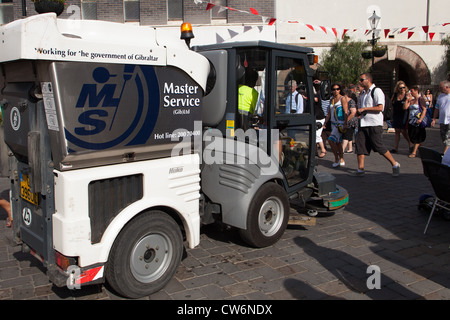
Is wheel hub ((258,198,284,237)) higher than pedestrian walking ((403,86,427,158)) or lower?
lower

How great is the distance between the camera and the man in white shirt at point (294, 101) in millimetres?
4770

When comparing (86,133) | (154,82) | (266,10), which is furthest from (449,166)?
(266,10)

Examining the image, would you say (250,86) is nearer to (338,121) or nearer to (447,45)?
(338,121)

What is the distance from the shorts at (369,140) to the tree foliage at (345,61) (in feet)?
33.7

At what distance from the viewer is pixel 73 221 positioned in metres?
2.94

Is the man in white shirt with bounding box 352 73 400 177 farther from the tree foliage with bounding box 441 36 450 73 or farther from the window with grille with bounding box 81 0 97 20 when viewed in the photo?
the tree foliage with bounding box 441 36 450 73

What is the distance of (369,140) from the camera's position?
8203 mm

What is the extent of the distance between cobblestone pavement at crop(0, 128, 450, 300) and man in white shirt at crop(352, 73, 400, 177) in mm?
2300

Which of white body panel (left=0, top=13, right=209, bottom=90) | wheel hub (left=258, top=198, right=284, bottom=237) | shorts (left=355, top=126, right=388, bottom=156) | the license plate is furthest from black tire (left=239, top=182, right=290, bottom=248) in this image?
shorts (left=355, top=126, right=388, bottom=156)

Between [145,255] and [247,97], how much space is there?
1.96 meters

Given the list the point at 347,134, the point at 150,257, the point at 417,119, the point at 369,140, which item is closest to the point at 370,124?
the point at 369,140

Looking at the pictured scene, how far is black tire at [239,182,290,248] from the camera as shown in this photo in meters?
4.30

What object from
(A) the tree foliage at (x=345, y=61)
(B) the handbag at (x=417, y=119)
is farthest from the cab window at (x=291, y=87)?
(A) the tree foliage at (x=345, y=61)

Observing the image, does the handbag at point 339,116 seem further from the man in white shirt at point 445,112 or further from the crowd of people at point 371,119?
the man in white shirt at point 445,112
